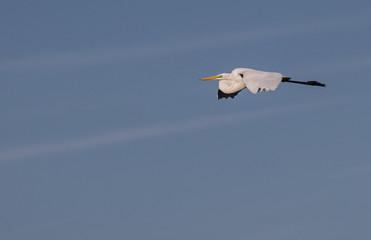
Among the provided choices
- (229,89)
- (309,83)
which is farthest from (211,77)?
(309,83)

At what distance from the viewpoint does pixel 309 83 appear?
71.3 meters

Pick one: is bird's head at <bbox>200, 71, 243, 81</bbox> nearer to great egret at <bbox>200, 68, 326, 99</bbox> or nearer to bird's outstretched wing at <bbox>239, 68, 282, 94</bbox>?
great egret at <bbox>200, 68, 326, 99</bbox>

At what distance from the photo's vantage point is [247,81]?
59.9m

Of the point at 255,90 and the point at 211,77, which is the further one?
the point at 211,77

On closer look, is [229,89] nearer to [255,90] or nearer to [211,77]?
[211,77]

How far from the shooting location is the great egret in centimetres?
5806

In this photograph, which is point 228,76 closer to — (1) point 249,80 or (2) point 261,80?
(1) point 249,80

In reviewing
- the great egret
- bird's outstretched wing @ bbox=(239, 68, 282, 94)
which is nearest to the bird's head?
the great egret

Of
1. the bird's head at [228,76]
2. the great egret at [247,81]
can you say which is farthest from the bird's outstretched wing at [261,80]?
the bird's head at [228,76]

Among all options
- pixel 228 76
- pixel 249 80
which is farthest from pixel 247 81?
pixel 228 76

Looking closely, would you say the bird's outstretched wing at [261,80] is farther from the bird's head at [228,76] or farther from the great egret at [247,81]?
the bird's head at [228,76]

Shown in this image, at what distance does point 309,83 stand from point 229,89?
27.2ft

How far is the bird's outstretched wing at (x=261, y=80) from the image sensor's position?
57781 mm

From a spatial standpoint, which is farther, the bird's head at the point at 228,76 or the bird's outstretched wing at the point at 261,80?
the bird's head at the point at 228,76
